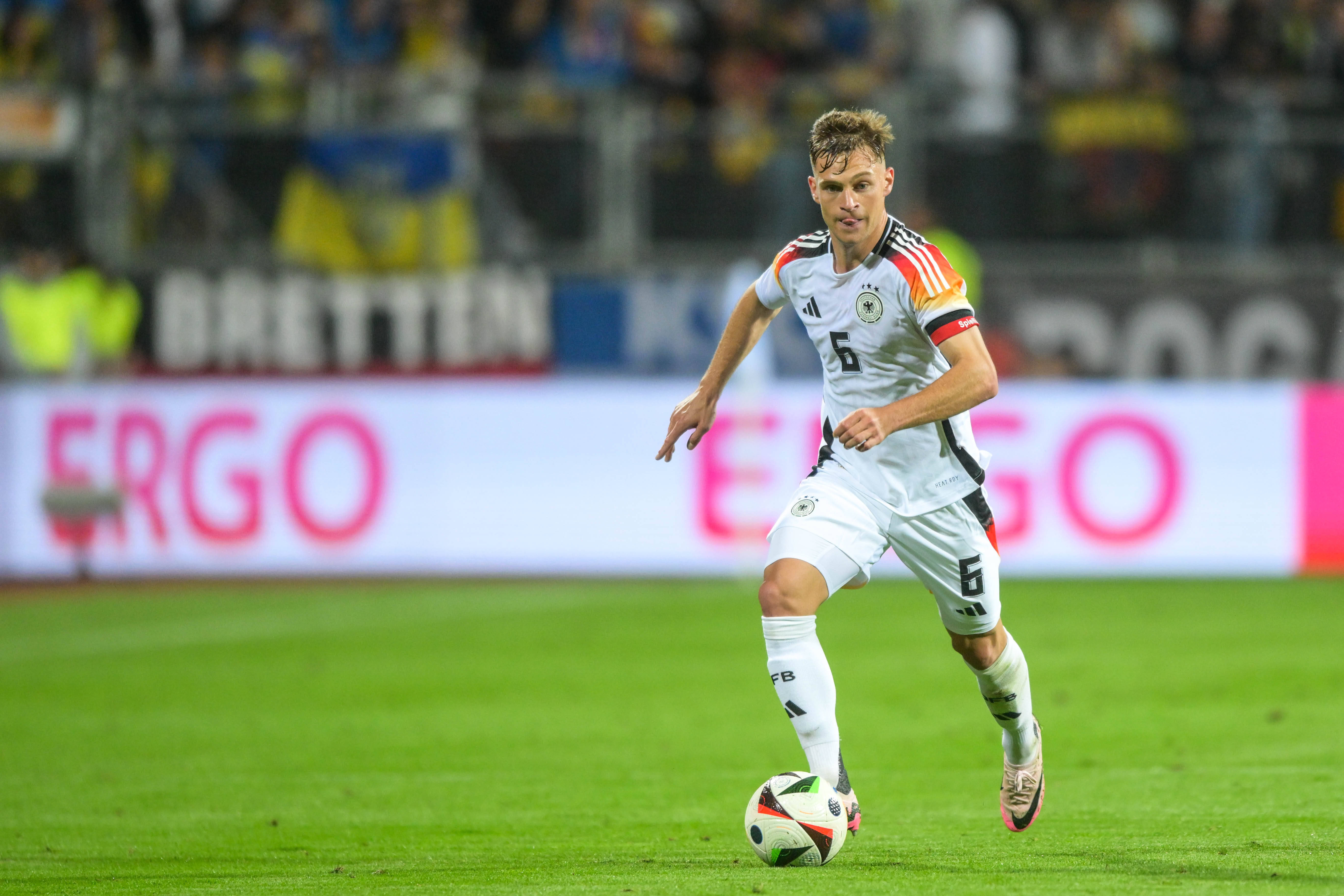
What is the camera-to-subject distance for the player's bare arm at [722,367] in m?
5.85

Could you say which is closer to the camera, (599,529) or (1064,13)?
(599,529)

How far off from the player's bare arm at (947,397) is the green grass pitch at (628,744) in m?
1.19

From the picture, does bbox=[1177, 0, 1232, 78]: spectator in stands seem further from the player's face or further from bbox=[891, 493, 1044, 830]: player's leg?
the player's face

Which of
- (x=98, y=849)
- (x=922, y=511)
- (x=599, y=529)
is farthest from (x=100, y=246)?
(x=922, y=511)

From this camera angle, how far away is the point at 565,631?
37.8ft

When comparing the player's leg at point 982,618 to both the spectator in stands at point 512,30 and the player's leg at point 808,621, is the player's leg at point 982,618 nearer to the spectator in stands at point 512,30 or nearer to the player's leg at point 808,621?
the player's leg at point 808,621

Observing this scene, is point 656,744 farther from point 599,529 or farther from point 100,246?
point 100,246

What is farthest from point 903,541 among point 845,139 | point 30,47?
point 30,47

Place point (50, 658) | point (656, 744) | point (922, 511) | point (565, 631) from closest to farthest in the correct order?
point (922, 511)
point (656, 744)
point (50, 658)
point (565, 631)

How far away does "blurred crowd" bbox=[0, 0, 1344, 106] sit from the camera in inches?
619

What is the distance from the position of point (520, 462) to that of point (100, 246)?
4058 mm

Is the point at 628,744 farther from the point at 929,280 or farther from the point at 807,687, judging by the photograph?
the point at 929,280

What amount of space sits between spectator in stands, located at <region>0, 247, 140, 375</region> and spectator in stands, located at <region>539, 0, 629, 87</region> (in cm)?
405

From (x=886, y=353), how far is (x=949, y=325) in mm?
305
